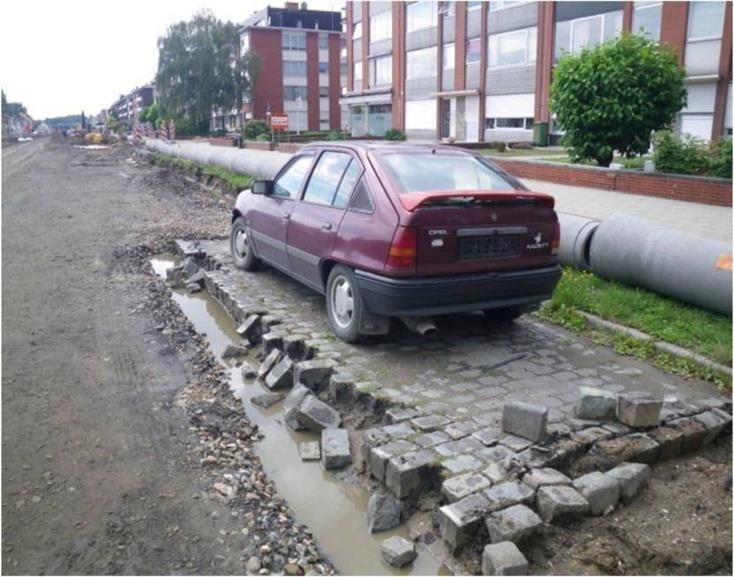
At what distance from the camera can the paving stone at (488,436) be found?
12.6ft

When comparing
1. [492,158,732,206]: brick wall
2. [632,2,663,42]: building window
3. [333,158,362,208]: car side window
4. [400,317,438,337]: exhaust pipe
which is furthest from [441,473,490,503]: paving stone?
[632,2,663,42]: building window

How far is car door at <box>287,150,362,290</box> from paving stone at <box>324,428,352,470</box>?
2008mm

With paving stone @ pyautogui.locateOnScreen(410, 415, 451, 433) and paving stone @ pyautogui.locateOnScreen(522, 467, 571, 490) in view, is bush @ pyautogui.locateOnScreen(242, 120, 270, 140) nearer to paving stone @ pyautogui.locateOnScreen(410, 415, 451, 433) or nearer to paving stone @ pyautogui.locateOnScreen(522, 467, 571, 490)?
paving stone @ pyautogui.locateOnScreen(410, 415, 451, 433)

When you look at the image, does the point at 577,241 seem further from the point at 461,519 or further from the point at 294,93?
the point at 294,93

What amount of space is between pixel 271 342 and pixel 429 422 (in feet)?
7.28

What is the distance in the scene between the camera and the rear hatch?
5.01 meters

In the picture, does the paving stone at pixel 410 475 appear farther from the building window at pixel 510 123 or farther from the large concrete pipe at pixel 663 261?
the building window at pixel 510 123

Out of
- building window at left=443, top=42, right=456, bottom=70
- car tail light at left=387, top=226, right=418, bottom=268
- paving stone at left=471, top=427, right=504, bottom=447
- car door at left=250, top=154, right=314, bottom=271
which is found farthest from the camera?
building window at left=443, top=42, right=456, bottom=70

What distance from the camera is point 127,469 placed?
3984 mm

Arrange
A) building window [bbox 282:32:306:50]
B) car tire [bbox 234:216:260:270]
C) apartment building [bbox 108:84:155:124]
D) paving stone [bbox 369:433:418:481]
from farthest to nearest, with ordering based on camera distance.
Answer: apartment building [bbox 108:84:155:124] → building window [bbox 282:32:306:50] → car tire [bbox 234:216:260:270] → paving stone [bbox 369:433:418:481]

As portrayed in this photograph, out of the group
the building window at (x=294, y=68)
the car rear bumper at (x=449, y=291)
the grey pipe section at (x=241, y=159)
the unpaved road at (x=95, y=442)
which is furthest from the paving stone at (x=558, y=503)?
the building window at (x=294, y=68)

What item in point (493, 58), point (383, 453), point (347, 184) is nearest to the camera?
point (383, 453)

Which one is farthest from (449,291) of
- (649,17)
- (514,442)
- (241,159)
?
(649,17)

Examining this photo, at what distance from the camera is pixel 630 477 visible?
3.49m
